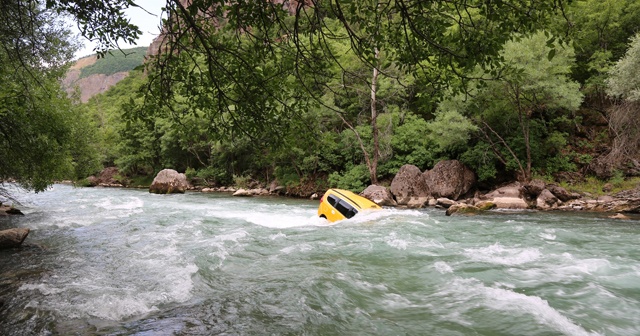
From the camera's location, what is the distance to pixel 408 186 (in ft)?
68.6

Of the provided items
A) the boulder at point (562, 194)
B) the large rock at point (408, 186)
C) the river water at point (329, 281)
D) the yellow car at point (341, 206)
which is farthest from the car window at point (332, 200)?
the boulder at point (562, 194)

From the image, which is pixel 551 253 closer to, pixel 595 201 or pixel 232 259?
pixel 232 259

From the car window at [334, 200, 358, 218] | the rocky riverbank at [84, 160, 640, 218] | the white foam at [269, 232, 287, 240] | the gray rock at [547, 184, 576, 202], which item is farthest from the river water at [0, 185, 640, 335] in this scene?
the gray rock at [547, 184, 576, 202]

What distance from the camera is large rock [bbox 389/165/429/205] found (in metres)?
20.7

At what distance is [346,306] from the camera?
5.34 m

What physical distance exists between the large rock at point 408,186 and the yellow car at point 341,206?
680cm

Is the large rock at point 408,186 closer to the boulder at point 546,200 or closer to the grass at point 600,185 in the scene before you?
the boulder at point 546,200

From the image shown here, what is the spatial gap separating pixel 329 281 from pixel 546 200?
50.6 ft

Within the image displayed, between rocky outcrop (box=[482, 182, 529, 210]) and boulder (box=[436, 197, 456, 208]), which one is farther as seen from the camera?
boulder (box=[436, 197, 456, 208])

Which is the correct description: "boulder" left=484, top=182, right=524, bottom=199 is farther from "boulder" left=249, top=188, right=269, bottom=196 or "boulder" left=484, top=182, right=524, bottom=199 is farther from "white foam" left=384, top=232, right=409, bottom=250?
"boulder" left=249, top=188, right=269, bottom=196

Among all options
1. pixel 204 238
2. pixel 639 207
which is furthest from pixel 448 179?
pixel 204 238

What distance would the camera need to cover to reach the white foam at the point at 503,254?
783 centimetres

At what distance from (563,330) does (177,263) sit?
683 centimetres

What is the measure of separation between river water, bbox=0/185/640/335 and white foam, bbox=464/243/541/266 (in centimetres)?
4
